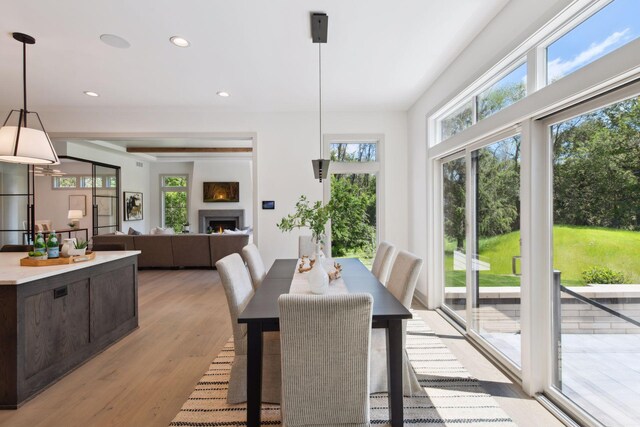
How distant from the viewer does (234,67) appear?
344cm

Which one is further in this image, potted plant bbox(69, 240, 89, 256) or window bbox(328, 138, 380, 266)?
window bbox(328, 138, 380, 266)

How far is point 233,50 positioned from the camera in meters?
3.06

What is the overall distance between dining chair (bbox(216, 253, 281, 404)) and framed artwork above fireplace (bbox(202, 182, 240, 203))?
798 cm

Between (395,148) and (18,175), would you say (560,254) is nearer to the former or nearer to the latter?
(395,148)

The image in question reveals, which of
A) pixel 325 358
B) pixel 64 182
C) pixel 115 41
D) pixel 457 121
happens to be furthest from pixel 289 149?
pixel 64 182

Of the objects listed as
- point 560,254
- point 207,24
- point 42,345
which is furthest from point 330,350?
point 207,24

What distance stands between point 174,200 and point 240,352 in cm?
932

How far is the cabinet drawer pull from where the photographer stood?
7.70 feet

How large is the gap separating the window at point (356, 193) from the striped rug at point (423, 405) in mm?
2536

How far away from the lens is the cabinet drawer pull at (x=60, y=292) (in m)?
2.35

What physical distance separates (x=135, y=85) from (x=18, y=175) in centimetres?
478

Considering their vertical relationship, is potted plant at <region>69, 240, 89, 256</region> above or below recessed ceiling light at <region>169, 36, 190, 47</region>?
below

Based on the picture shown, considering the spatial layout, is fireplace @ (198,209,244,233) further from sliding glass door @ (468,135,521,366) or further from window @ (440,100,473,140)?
sliding glass door @ (468,135,521,366)

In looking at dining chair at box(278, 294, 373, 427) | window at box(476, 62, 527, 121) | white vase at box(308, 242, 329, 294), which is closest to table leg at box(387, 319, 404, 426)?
dining chair at box(278, 294, 373, 427)
